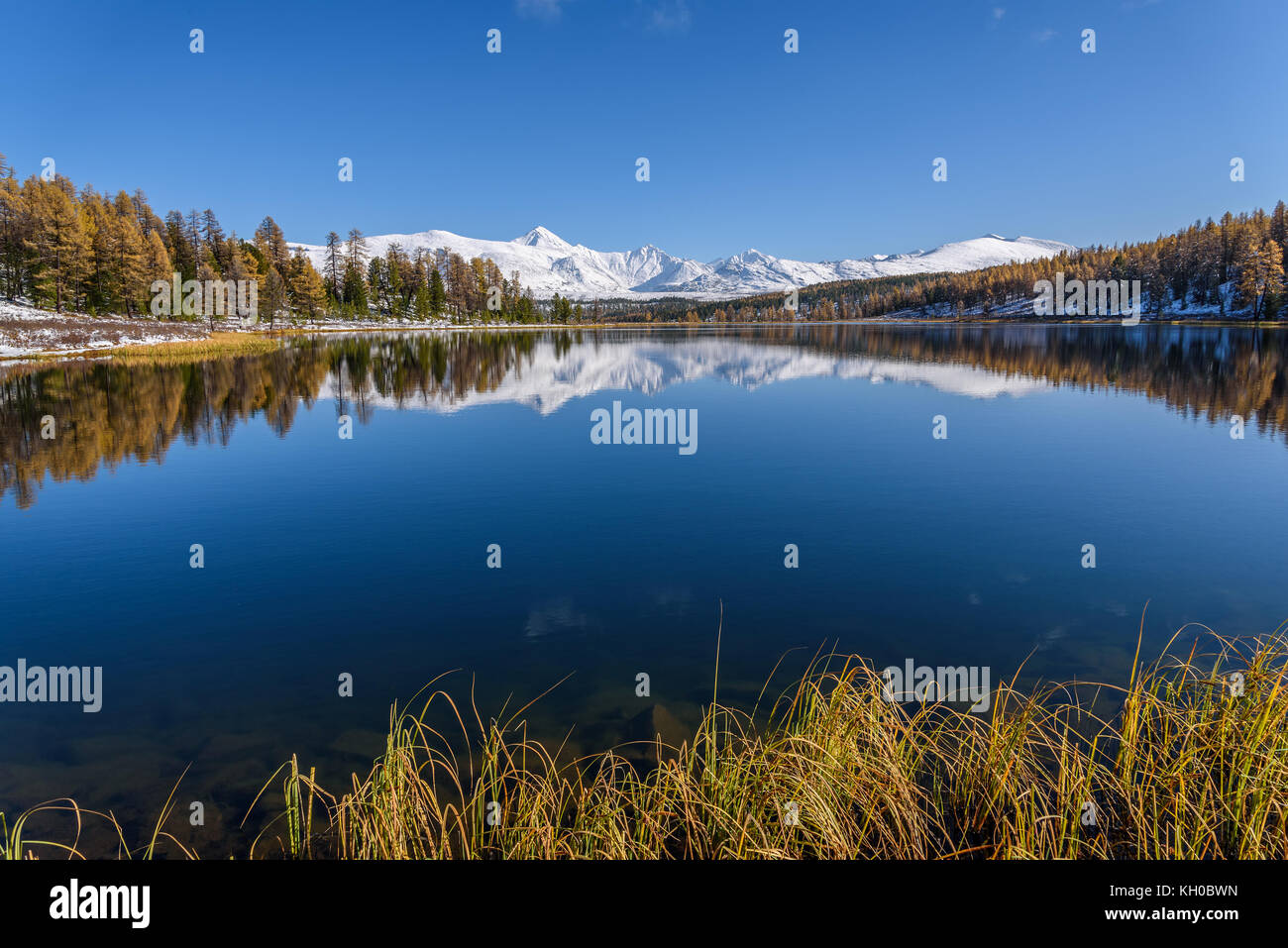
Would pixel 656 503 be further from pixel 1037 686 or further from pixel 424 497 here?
pixel 1037 686

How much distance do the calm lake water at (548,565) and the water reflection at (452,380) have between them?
0.53 meters

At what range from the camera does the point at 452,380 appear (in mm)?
48312

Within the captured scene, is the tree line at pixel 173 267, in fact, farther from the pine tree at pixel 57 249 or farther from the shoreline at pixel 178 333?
the shoreline at pixel 178 333

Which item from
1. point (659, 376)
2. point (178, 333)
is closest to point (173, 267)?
point (178, 333)

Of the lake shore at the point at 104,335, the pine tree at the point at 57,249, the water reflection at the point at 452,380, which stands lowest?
the water reflection at the point at 452,380

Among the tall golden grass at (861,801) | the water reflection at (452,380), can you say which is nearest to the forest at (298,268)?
the water reflection at (452,380)

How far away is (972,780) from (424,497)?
15.6 m

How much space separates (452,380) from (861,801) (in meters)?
46.4

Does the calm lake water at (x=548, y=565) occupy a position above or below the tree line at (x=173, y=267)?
below

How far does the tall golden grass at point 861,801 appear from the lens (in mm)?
5285

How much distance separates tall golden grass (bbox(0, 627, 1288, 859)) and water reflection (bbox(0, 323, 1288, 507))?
18.6 metres

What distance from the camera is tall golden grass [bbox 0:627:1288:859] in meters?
5.29

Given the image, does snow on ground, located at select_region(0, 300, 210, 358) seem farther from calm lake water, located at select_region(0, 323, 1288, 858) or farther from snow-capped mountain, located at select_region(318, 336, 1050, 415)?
calm lake water, located at select_region(0, 323, 1288, 858)

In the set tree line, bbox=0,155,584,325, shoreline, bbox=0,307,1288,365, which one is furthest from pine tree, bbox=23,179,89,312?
shoreline, bbox=0,307,1288,365
